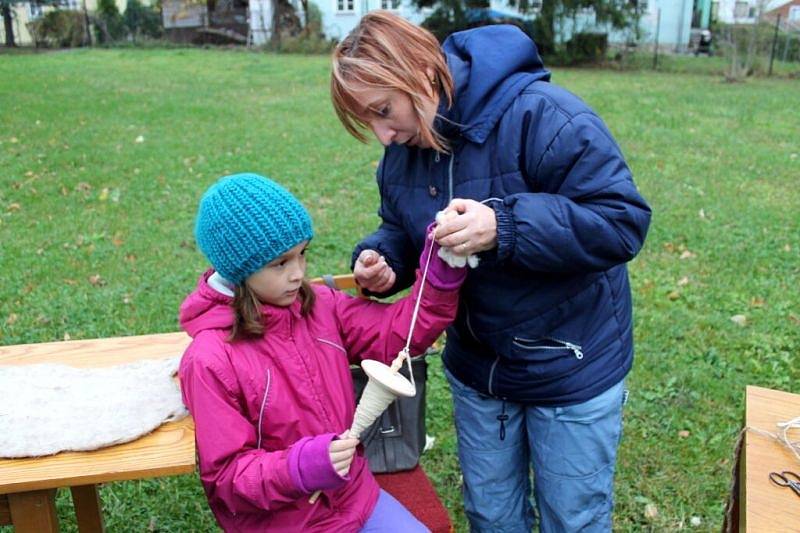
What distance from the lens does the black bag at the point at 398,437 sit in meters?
2.50

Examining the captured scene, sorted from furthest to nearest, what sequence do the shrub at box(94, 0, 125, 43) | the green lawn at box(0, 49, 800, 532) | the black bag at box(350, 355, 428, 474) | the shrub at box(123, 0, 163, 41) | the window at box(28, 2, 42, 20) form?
the window at box(28, 2, 42, 20) < the shrub at box(123, 0, 163, 41) < the shrub at box(94, 0, 125, 43) < the green lawn at box(0, 49, 800, 532) < the black bag at box(350, 355, 428, 474)

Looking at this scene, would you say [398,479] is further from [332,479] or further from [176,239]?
[176,239]

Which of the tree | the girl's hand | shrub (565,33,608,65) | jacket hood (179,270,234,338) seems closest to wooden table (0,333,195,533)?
jacket hood (179,270,234,338)

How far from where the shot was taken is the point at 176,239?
19.7ft

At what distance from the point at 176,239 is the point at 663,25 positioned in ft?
85.5

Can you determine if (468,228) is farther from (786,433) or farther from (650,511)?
(650,511)

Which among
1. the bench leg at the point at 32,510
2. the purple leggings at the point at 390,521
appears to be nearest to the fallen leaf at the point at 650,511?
the purple leggings at the point at 390,521

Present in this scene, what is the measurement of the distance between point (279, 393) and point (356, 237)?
4012mm

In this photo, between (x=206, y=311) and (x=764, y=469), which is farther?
(x=206, y=311)

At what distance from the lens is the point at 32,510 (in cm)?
191

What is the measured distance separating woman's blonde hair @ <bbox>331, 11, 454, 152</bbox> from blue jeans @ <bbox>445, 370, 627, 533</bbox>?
2.65ft

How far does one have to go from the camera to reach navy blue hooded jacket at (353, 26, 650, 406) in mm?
1747

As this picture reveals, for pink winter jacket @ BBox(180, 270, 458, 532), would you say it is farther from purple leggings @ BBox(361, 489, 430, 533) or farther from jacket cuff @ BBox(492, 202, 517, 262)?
jacket cuff @ BBox(492, 202, 517, 262)

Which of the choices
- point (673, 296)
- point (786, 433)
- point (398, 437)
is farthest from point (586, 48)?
point (786, 433)
